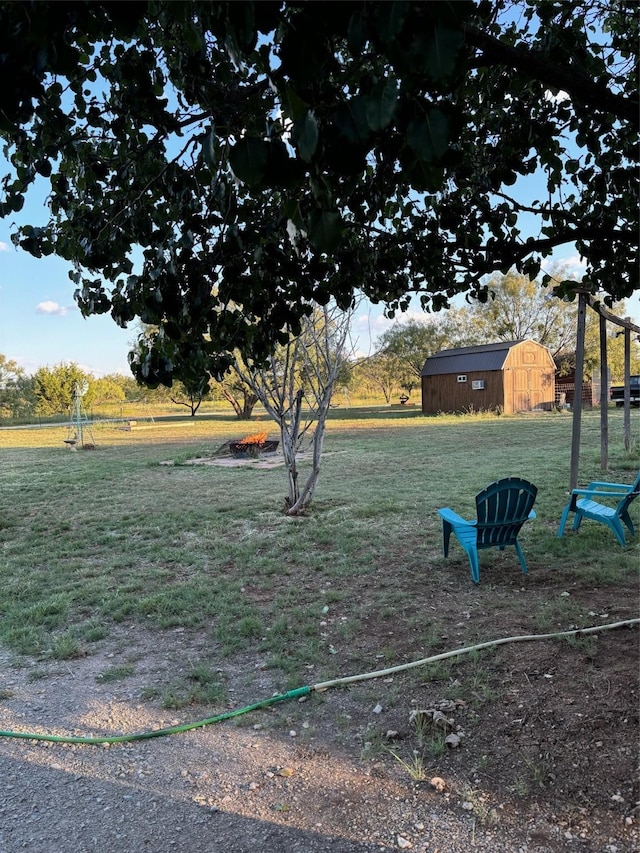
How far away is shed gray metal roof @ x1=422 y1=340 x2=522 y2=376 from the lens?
95.7 feet

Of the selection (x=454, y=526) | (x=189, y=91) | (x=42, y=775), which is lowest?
(x=42, y=775)

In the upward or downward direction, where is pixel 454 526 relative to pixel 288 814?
upward

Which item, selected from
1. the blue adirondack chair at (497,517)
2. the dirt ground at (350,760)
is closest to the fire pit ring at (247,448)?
the blue adirondack chair at (497,517)

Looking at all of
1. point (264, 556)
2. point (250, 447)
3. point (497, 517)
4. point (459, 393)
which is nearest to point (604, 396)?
point (497, 517)

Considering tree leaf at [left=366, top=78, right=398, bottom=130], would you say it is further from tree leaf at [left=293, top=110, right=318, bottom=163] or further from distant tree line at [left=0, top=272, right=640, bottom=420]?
distant tree line at [left=0, top=272, right=640, bottom=420]

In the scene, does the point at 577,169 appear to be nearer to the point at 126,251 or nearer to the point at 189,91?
the point at 189,91

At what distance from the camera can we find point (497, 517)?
15.4ft

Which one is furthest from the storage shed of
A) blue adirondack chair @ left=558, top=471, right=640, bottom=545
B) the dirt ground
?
the dirt ground

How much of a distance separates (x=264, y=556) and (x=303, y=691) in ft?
8.73

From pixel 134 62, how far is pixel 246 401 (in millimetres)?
30088

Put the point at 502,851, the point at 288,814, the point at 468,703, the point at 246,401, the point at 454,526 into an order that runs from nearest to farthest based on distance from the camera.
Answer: the point at 502,851 < the point at 288,814 < the point at 468,703 < the point at 454,526 < the point at 246,401

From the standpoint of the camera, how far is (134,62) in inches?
94.8

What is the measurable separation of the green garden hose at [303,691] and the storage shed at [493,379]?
26333 mm

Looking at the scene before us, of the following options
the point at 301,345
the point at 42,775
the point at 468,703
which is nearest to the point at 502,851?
the point at 468,703
